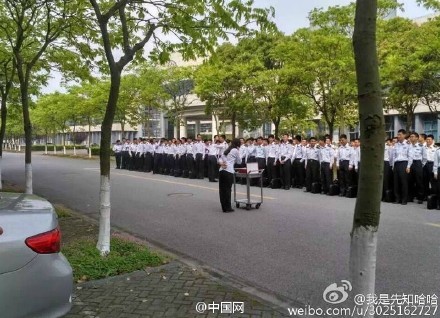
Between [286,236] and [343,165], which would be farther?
[343,165]

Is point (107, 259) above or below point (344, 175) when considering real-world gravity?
below

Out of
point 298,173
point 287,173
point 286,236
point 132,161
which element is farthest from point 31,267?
point 132,161

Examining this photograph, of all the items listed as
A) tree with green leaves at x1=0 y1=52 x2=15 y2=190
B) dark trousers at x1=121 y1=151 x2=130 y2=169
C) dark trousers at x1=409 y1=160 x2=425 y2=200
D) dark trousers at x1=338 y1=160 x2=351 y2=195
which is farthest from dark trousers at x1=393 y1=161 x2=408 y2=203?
dark trousers at x1=121 y1=151 x2=130 y2=169

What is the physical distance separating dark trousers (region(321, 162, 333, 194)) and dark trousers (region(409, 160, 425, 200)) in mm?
2503

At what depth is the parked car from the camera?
3.06 meters

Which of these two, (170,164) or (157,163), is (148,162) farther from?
(170,164)

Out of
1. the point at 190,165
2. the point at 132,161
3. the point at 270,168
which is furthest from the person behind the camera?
the point at 132,161

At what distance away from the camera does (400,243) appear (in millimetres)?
6973

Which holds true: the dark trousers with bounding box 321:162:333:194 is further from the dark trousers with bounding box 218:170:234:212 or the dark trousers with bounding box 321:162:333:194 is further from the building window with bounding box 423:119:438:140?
the building window with bounding box 423:119:438:140

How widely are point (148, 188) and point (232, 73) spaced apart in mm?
10733

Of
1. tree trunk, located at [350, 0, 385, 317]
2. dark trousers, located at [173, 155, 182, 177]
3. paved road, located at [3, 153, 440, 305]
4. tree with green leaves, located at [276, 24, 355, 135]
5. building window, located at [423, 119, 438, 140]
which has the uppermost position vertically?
tree with green leaves, located at [276, 24, 355, 135]

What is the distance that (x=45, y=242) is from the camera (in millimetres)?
3275

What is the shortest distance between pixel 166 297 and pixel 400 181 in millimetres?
8552

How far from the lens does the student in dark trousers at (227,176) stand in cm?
1004
